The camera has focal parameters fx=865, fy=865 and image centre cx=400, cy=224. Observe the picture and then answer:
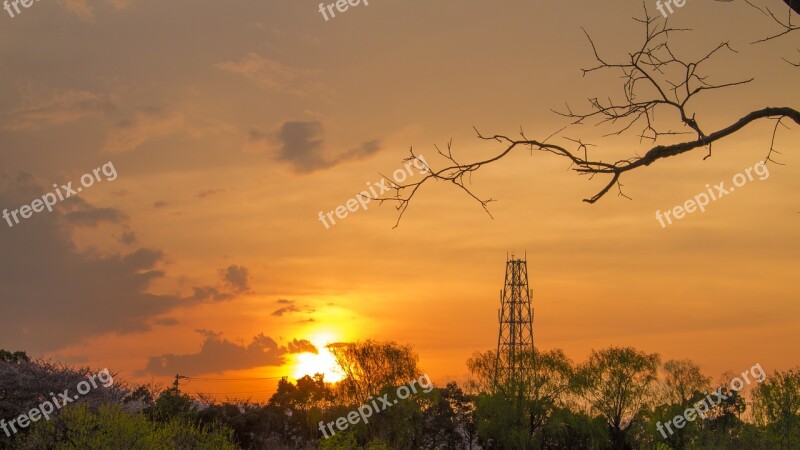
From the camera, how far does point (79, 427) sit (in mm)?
23172

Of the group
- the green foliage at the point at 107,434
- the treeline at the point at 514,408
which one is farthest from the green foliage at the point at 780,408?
the green foliage at the point at 107,434

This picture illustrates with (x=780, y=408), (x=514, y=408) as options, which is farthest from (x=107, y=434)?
(x=514, y=408)

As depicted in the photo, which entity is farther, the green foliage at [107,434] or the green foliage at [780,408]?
the green foliage at [780,408]

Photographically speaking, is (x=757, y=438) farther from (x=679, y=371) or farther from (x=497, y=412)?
(x=679, y=371)

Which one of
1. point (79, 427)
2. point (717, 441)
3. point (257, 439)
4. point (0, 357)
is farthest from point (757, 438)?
point (0, 357)

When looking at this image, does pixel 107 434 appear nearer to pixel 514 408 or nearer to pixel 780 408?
pixel 780 408

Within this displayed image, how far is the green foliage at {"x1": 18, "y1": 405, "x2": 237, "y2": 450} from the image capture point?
22156mm

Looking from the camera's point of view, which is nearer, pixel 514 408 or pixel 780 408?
pixel 780 408

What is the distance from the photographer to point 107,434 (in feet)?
73.6

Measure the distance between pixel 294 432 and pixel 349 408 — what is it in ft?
23.6

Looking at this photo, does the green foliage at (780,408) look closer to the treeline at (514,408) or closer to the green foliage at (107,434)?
the treeline at (514,408)

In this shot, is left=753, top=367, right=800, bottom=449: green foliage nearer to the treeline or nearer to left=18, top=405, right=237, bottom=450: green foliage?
the treeline

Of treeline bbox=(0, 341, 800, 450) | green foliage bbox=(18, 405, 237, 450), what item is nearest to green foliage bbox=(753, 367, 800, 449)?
treeline bbox=(0, 341, 800, 450)

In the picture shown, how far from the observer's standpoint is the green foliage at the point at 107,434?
22156 millimetres
